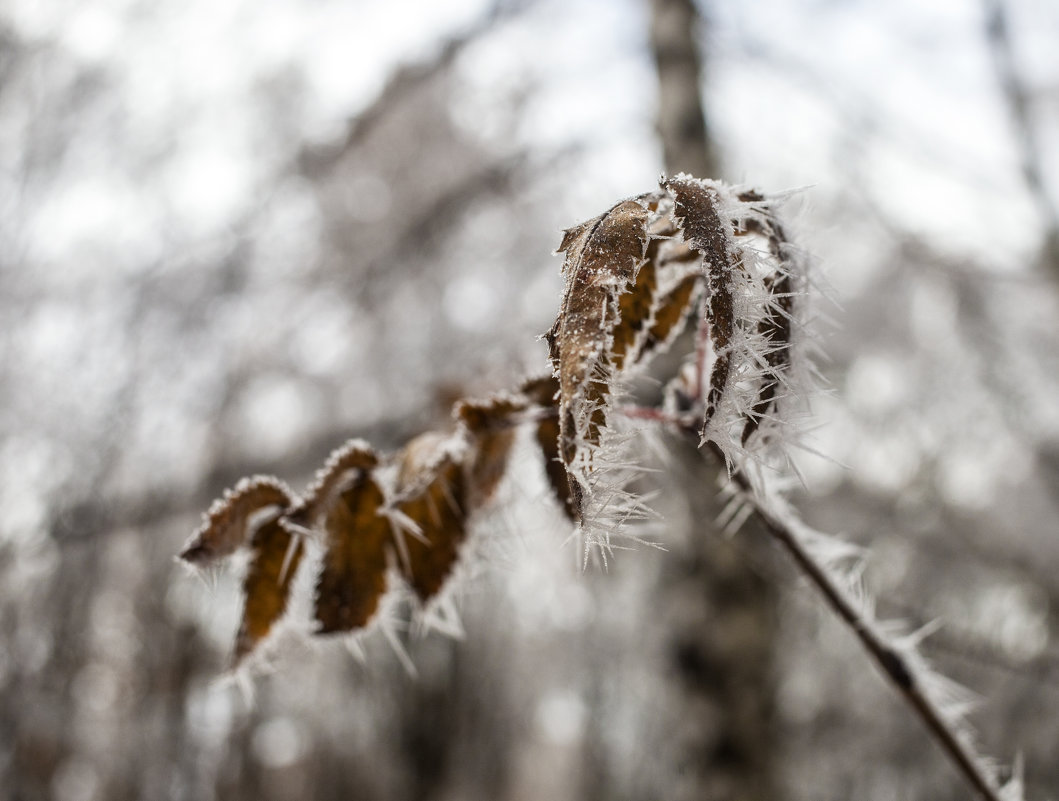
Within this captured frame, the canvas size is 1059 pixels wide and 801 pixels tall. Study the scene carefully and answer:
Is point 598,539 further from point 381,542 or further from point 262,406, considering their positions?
point 262,406

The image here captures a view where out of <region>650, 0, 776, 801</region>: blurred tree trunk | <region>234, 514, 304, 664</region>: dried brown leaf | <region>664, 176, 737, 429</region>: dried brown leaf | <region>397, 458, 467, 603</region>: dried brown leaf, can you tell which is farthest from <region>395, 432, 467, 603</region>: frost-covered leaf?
<region>650, 0, 776, 801</region>: blurred tree trunk

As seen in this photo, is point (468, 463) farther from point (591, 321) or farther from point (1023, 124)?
point (1023, 124)

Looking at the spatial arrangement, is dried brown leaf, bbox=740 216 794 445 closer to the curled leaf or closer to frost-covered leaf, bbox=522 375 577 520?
frost-covered leaf, bbox=522 375 577 520

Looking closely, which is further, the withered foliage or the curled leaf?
the curled leaf

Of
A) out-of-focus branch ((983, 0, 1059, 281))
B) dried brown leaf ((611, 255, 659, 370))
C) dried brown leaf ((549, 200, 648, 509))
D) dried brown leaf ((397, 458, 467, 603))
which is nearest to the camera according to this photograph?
dried brown leaf ((549, 200, 648, 509))

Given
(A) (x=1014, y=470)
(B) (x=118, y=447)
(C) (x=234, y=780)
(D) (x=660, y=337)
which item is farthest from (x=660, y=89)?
(C) (x=234, y=780)
